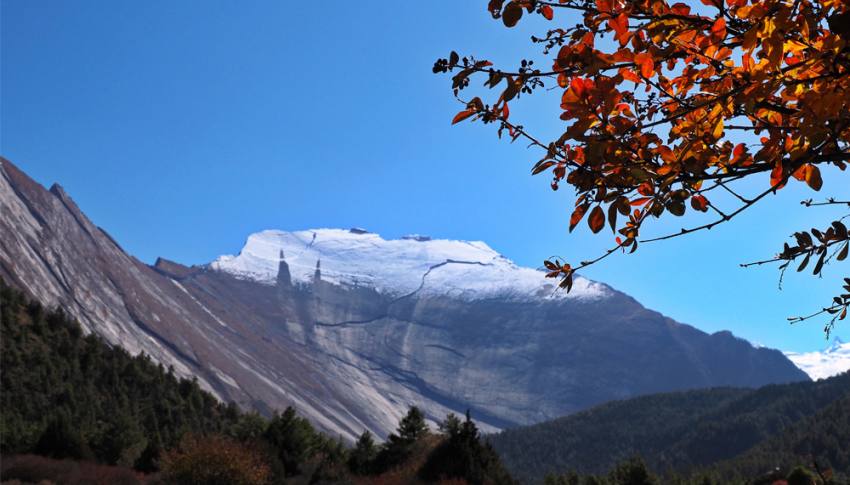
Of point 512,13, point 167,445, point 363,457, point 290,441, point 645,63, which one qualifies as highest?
point 512,13

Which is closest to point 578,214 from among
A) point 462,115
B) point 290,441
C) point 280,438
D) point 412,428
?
point 462,115

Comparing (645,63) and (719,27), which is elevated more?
(719,27)

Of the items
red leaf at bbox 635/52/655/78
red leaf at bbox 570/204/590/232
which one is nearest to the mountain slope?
red leaf at bbox 570/204/590/232

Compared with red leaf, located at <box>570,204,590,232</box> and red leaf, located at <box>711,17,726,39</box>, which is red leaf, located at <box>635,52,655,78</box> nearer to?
red leaf, located at <box>711,17,726,39</box>

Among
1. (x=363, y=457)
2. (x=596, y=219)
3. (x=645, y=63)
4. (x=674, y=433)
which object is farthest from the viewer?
(x=674, y=433)

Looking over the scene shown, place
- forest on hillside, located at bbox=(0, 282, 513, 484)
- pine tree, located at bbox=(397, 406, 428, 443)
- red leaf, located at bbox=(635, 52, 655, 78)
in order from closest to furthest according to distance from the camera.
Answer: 1. red leaf, located at bbox=(635, 52, 655, 78)
2. forest on hillside, located at bbox=(0, 282, 513, 484)
3. pine tree, located at bbox=(397, 406, 428, 443)

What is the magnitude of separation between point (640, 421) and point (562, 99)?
207571 mm

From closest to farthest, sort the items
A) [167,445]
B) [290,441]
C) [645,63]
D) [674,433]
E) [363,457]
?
1. [645,63]
2. [290,441]
3. [363,457]
4. [167,445]
5. [674,433]

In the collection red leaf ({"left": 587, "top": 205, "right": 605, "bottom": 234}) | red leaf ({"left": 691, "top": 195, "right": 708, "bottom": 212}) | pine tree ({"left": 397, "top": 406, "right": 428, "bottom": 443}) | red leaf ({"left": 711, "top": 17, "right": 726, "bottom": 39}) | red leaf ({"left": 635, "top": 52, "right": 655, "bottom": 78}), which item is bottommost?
pine tree ({"left": 397, "top": 406, "right": 428, "bottom": 443})

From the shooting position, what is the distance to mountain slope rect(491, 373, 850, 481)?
525ft

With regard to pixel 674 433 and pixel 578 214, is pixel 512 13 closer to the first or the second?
pixel 578 214

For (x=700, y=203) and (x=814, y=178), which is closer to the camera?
(x=814, y=178)

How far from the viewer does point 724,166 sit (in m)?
2.57

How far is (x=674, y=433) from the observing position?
18012 centimetres
